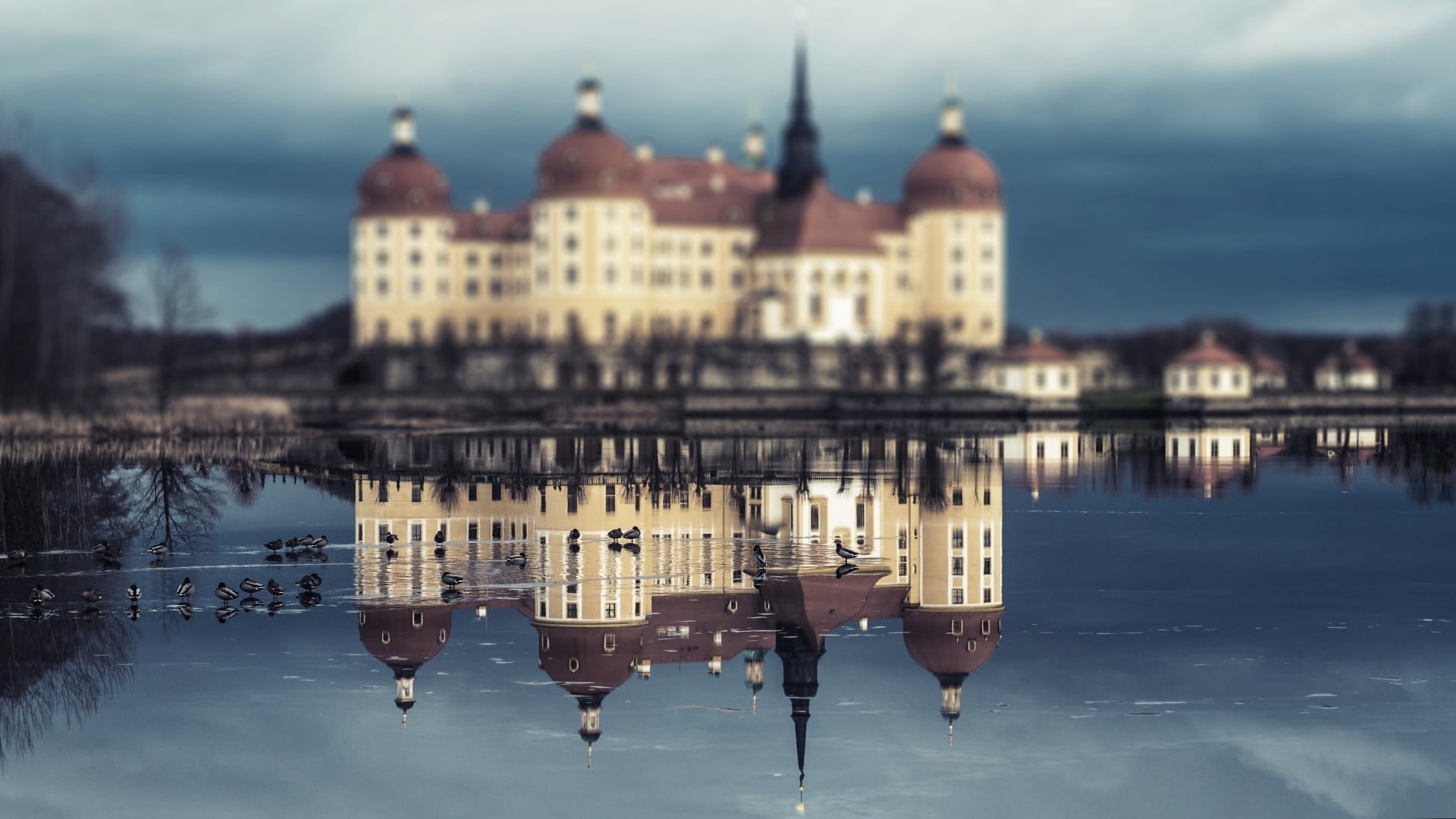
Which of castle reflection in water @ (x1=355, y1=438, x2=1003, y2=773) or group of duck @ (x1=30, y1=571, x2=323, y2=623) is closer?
castle reflection in water @ (x1=355, y1=438, x2=1003, y2=773)

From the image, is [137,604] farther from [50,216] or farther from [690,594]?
[50,216]

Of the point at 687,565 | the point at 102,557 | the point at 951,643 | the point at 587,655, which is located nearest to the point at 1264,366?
the point at 687,565

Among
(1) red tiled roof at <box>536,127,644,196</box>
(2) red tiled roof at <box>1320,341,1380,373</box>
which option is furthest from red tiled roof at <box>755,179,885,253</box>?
(2) red tiled roof at <box>1320,341,1380,373</box>

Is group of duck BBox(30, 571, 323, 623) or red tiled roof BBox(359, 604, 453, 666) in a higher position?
group of duck BBox(30, 571, 323, 623)

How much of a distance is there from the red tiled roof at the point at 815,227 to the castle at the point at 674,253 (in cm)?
11

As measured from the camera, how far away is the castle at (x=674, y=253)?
93.1 m

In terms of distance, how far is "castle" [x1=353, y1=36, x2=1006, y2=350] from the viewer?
305 ft

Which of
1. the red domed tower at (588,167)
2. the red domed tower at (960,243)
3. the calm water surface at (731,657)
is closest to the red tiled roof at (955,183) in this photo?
the red domed tower at (960,243)

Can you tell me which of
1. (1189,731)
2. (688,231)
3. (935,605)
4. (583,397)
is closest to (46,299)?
(583,397)

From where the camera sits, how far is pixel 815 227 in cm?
Answer: 9431

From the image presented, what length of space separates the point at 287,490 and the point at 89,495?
406cm

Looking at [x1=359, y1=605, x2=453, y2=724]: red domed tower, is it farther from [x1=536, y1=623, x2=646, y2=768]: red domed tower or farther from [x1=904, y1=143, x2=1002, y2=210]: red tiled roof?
[x1=904, y1=143, x2=1002, y2=210]: red tiled roof

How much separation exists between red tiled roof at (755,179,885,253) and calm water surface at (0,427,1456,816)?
58754mm

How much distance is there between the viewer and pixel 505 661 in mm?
19281
